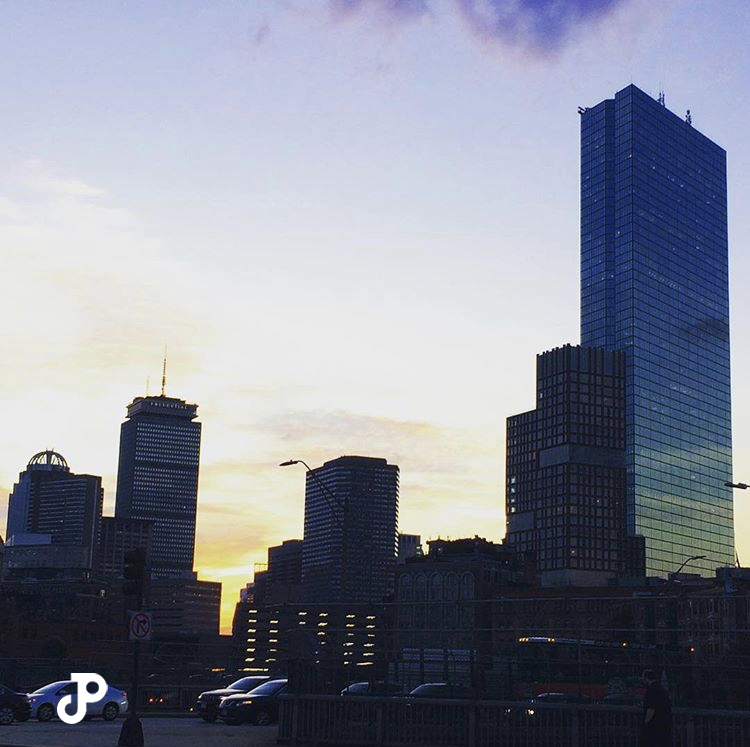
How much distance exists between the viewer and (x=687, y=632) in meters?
27.1

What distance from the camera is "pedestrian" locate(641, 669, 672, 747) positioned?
21375 mm

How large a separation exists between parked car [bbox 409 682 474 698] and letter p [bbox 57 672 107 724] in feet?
53.2

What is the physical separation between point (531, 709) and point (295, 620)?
8.02 metres

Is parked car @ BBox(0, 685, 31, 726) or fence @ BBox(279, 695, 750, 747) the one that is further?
parked car @ BBox(0, 685, 31, 726)

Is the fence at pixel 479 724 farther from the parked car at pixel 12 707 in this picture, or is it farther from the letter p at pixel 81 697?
the parked car at pixel 12 707

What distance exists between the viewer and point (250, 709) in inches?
1608

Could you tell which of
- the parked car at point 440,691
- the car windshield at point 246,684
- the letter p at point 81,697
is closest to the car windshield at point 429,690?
the parked car at point 440,691

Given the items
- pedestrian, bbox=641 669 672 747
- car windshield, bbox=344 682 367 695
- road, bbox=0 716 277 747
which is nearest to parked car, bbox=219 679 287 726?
road, bbox=0 716 277 747

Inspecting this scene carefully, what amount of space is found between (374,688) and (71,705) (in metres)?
18.1

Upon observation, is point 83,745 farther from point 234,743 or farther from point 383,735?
point 383,735

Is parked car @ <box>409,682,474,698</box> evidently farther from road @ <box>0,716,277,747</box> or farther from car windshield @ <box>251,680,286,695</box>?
car windshield @ <box>251,680,286,695</box>

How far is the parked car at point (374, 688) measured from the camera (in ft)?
98.8

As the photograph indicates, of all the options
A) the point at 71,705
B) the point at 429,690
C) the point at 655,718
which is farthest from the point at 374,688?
the point at 71,705

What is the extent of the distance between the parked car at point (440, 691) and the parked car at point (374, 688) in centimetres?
49
